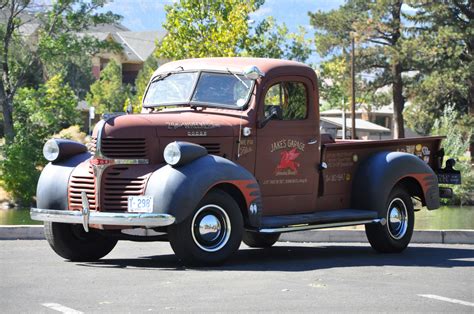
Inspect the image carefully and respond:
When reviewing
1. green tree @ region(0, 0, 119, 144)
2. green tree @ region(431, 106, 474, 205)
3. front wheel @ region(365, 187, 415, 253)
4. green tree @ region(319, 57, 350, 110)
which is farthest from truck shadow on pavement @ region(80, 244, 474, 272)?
green tree @ region(319, 57, 350, 110)

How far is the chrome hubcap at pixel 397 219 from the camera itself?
13.5m

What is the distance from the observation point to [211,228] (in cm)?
1138

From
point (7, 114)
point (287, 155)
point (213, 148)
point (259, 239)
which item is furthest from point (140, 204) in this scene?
point (7, 114)

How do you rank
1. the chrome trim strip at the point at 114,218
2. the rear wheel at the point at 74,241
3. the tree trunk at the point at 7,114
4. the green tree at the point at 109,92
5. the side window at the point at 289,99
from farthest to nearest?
1. the green tree at the point at 109,92
2. the tree trunk at the point at 7,114
3. the side window at the point at 289,99
4. the rear wheel at the point at 74,241
5. the chrome trim strip at the point at 114,218

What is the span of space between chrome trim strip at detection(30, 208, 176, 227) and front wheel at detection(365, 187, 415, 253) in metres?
3.48

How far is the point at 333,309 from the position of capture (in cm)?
830

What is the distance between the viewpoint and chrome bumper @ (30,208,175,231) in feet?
35.7

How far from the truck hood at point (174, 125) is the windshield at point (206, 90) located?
215 millimetres

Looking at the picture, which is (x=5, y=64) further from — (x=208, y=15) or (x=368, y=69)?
(x=368, y=69)

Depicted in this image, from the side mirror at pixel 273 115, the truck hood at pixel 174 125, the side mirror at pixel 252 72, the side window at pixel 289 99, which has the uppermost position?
the side mirror at pixel 252 72

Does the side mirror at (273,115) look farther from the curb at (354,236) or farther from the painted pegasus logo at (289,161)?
the curb at (354,236)

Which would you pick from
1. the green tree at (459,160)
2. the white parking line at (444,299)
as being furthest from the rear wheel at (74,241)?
the green tree at (459,160)

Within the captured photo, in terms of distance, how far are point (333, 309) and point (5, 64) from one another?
101ft

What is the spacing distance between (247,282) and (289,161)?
120 inches
